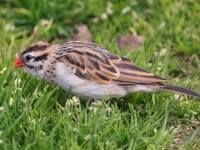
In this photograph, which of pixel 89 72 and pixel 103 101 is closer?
pixel 103 101

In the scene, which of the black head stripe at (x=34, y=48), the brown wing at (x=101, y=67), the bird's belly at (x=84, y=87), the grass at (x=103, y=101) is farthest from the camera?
the black head stripe at (x=34, y=48)

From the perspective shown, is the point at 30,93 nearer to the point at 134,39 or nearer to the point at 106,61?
the point at 106,61

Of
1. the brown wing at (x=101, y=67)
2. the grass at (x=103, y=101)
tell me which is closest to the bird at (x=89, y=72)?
the brown wing at (x=101, y=67)

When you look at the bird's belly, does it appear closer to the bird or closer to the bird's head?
the bird

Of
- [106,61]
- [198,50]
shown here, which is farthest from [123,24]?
[106,61]

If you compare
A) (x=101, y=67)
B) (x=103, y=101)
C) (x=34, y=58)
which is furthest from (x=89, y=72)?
(x=34, y=58)

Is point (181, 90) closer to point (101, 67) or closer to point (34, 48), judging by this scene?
point (101, 67)

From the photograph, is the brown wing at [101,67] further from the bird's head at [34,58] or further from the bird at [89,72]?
the bird's head at [34,58]

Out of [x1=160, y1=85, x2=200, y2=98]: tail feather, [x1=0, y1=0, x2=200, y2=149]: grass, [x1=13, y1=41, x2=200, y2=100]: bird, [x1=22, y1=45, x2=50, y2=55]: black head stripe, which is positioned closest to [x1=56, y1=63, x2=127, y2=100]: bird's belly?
[x1=13, y1=41, x2=200, y2=100]: bird
